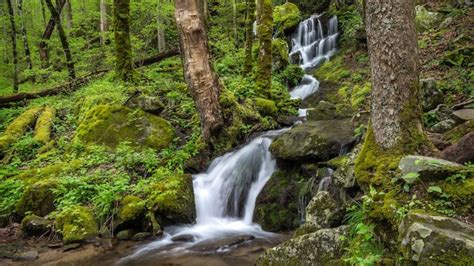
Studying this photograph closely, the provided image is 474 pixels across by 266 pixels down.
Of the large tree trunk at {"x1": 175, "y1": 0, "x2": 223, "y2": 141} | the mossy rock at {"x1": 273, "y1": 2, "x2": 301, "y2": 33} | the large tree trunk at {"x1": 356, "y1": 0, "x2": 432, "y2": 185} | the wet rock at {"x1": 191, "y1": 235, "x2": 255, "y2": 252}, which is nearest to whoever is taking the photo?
the large tree trunk at {"x1": 356, "y1": 0, "x2": 432, "y2": 185}

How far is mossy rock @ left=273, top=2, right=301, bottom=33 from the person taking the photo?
2062 centimetres

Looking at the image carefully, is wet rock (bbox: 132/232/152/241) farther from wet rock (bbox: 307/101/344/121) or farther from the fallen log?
the fallen log

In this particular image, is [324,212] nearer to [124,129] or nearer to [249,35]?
[124,129]

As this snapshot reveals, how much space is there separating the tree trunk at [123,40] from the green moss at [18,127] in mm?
2914

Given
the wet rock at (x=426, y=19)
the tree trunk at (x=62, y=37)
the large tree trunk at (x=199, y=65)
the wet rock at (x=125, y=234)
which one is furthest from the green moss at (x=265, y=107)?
the tree trunk at (x=62, y=37)

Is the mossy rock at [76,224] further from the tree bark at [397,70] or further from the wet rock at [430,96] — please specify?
the wet rock at [430,96]

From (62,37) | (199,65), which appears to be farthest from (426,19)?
(62,37)

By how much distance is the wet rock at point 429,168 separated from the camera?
11.2 feet

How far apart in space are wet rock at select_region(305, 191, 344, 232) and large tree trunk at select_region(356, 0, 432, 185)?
0.74 meters

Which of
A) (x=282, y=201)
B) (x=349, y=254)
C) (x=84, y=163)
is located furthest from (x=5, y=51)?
(x=349, y=254)

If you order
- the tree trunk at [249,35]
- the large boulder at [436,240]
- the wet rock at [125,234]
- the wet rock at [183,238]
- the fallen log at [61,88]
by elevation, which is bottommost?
A: the wet rock at [183,238]

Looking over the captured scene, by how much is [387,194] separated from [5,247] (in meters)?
6.15

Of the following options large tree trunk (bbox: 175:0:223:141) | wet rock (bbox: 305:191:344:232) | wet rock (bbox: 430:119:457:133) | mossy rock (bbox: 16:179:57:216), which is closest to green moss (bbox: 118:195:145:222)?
mossy rock (bbox: 16:179:57:216)

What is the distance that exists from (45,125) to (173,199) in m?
5.89
